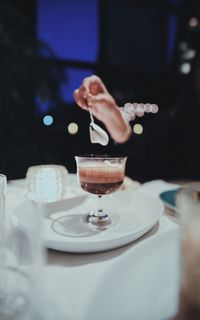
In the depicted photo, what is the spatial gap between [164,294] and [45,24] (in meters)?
2.39

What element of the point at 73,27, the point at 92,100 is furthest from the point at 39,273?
the point at 73,27

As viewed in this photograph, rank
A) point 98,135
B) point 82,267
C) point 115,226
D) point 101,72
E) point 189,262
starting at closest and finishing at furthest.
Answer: point 189,262
point 82,267
point 115,226
point 98,135
point 101,72

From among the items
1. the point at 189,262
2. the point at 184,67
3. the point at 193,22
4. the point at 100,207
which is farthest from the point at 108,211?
the point at 193,22

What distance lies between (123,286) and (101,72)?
7.51 ft

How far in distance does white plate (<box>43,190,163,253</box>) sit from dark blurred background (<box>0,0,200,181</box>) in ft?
1.79

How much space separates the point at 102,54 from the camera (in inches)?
102

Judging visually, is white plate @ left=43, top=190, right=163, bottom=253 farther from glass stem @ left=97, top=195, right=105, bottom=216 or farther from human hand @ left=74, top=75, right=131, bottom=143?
human hand @ left=74, top=75, right=131, bottom=143

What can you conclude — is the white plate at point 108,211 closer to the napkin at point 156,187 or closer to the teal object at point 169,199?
the teal object at point 169,199

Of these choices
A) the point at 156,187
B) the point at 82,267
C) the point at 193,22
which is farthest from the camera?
the point at 193,22

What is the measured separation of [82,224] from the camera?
2.26 ft

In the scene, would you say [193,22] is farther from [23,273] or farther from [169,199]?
[23,273]

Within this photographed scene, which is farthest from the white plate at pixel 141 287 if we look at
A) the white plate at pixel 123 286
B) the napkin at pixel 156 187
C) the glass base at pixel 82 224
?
the napkin at pixel 156 187

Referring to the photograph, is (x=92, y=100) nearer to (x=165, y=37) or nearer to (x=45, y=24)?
(x=45, y=24)

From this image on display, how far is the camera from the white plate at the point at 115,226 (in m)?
0.55
